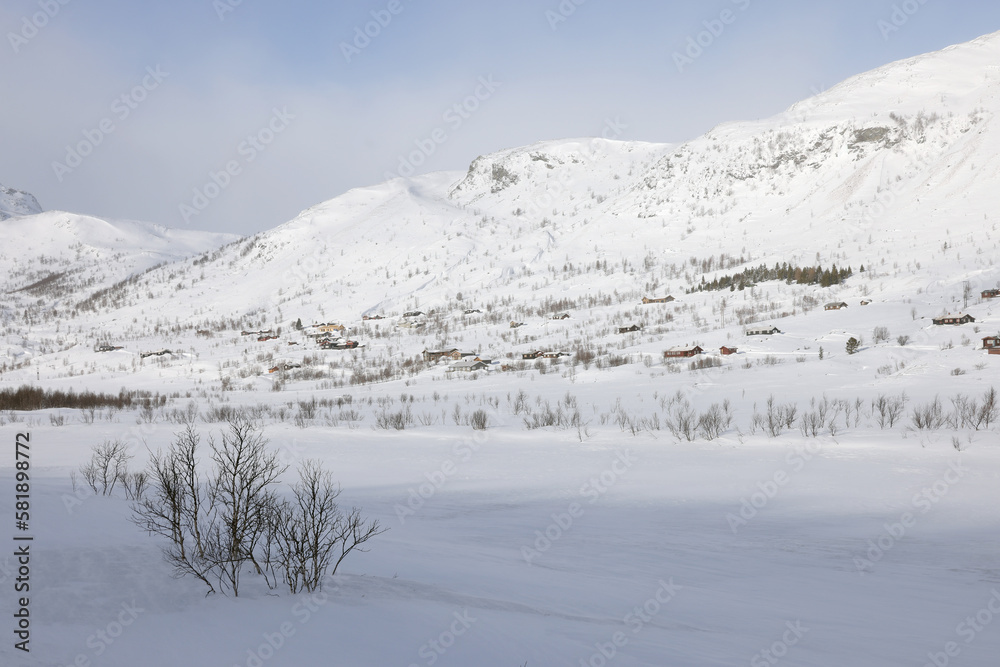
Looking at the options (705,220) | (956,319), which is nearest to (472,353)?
(956,319)

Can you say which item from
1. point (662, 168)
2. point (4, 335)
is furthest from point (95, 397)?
point (662, 168)

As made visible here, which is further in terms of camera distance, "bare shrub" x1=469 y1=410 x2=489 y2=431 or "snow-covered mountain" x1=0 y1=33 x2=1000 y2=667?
"bare shrub" x1=469 y1=410 x2=489 y2=431

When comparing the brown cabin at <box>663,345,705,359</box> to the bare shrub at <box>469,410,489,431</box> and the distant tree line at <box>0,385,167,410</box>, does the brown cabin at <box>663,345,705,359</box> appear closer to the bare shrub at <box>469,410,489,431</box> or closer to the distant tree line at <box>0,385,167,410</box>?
the bare shrub at <box>469,410,489,431</box>

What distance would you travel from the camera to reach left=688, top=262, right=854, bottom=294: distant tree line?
63.4 metres

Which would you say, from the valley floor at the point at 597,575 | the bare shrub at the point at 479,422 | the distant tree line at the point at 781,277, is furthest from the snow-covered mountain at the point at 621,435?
the distant tree line at the point at 781,277

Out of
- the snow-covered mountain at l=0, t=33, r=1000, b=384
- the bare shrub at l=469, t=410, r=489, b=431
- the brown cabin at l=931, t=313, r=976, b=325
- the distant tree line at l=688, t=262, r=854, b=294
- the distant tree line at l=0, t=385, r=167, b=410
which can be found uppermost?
the snow-covered mountain at l=0, t=33, r=1000, b=384

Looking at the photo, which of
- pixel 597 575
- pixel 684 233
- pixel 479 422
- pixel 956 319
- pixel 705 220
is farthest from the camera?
pixel 705 220

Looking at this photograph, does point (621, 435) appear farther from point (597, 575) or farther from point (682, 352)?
point (682, 352)

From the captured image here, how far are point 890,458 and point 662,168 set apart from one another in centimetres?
12423

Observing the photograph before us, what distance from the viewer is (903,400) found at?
24609mm

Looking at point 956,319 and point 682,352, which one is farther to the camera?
point 682,352

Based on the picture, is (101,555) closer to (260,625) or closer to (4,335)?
(260,625)

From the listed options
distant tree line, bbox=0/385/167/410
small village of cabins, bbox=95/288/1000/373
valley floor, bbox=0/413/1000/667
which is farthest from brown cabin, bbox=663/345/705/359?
distant tree line, bbox=0/385/167/410

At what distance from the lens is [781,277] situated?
226ft
